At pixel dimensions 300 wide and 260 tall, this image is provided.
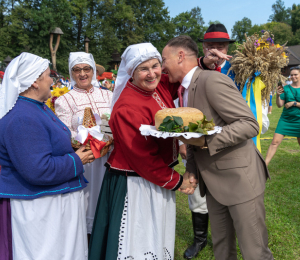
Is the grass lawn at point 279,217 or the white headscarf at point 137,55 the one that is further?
the grass lawn at point 279,217

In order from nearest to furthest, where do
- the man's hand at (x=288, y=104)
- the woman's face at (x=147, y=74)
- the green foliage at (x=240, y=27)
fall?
the woman's face at (x=147, y=74)
the man's hand at (x=288, y=104)
the green foliage at (x=240, y=27)

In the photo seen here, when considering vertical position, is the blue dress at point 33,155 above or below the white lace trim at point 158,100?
below

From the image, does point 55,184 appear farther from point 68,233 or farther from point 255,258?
point 255,258

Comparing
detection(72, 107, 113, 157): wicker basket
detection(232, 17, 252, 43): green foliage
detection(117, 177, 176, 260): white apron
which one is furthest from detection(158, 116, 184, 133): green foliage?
detection(232, 17, 252, 43): green foliage

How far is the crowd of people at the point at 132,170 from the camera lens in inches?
74.7

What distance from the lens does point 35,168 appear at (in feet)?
5.95

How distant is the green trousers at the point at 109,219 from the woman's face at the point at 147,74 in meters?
0.80

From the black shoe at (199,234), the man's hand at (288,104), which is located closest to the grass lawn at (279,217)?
the black shoe at (199,234)

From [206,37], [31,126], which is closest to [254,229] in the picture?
[31,126]

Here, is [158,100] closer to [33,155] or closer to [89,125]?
[89,125]

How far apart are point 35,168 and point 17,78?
0.67 metres

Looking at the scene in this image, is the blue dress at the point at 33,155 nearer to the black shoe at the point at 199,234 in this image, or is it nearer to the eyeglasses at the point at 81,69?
the eyeglasses at the point at 81,69

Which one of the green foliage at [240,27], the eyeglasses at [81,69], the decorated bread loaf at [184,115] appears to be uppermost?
the green foliage at [240,27]

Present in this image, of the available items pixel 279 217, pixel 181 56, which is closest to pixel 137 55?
pixel 181 56
